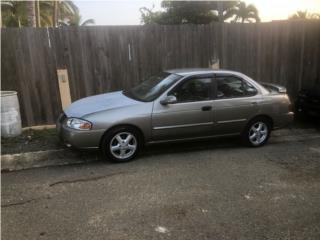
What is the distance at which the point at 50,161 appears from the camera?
6.06 metres

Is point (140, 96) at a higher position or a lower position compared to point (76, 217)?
higher

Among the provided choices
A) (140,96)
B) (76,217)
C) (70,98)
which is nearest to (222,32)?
(140,96)

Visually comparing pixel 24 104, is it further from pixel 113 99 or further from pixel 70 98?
pixel 113 99

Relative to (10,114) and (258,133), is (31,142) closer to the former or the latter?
(10,114)

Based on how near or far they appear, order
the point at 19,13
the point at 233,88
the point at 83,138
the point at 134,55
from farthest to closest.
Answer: the point at 19,13
the point at 134,55
the point at 233,88
the point at 83,138

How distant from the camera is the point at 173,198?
15.2 ft

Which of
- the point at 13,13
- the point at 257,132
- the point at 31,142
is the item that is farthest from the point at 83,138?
the point at 13,13

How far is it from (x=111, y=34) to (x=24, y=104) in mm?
2446

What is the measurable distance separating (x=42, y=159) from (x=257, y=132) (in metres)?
4.01

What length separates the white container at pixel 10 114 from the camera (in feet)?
22.4

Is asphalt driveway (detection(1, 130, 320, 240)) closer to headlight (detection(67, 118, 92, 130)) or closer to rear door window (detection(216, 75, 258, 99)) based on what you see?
headlight (detection(67, 118, 92, 130))

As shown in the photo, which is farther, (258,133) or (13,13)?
(13,13)

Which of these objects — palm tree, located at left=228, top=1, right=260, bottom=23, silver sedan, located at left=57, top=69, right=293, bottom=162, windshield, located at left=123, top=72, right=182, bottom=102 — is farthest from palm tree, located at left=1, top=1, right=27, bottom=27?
Result: silver sedan, located at left=57, top=69, right=293, bottom=162

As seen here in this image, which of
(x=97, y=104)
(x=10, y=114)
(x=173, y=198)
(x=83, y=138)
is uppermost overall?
(x=97, y=104)
